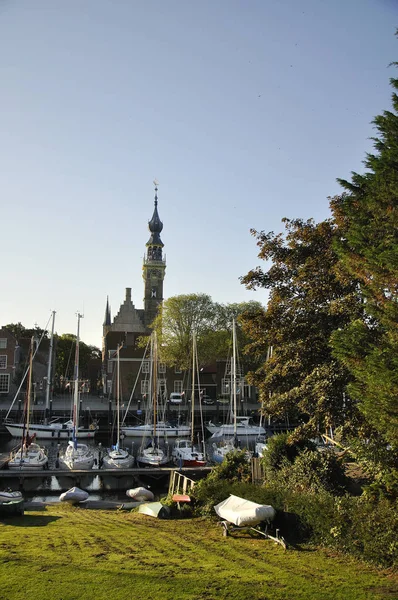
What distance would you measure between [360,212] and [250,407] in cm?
5730

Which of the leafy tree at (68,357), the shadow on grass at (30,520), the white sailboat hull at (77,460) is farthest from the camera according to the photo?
the leafy tree at (68,357)

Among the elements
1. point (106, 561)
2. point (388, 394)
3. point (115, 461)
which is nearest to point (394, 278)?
point (388, 394)

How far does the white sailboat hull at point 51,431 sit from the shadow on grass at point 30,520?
32.5 m

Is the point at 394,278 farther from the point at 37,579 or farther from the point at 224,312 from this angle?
the point at 224,312

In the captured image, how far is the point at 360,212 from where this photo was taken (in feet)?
56.6

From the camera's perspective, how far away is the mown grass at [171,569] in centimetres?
1064

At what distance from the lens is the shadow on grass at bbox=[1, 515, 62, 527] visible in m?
19.2

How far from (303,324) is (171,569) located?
11069mm

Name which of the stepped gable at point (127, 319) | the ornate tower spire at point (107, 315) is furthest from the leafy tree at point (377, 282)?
the ornate tower spire at point (107, 315)

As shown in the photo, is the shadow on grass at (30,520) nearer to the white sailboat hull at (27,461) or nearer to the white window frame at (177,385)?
the white sailboat hull at (27,461)

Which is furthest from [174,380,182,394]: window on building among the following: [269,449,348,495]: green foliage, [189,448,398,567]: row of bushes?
[269,449,348,495]: green foliage

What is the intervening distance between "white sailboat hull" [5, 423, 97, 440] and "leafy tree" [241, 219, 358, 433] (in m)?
35.7

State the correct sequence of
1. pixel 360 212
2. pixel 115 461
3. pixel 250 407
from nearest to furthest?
pixel 360 212, pixel 115 461, pixel 250 407

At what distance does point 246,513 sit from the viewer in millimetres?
15461
